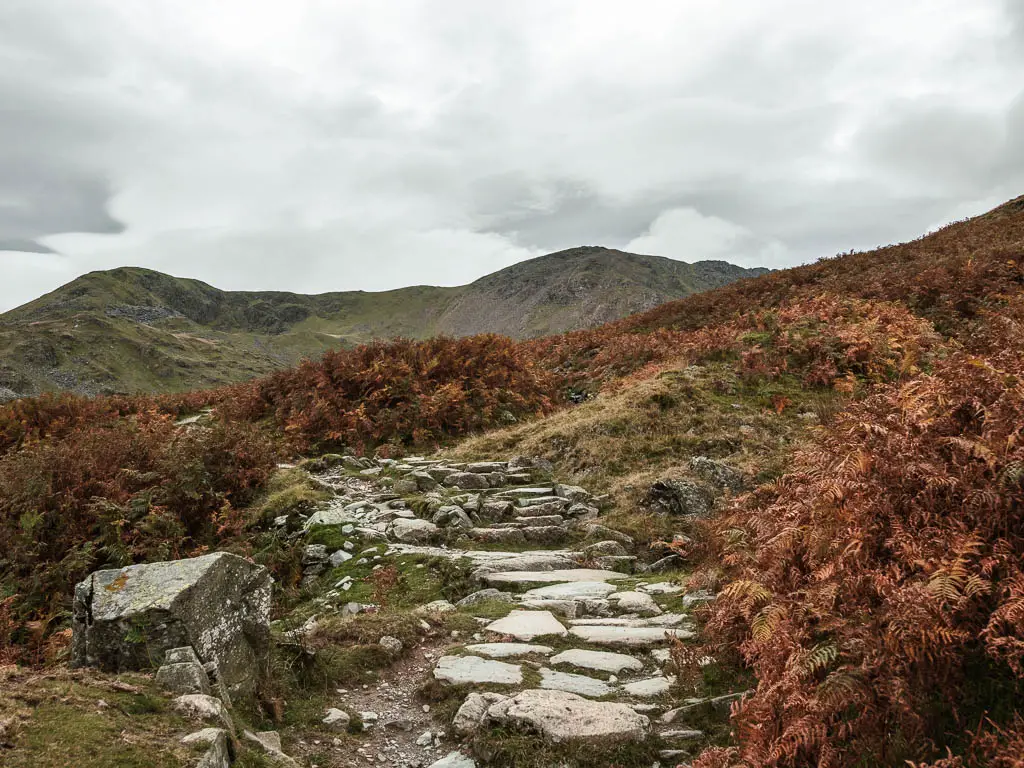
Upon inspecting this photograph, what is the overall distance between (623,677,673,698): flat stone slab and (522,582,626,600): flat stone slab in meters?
2.05

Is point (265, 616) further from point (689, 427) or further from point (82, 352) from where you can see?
point (82, 352)

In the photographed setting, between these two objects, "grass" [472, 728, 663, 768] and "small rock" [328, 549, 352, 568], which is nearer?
"grass" [472, 728, 663, 768]

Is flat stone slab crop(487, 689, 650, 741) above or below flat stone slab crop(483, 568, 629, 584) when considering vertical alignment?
above

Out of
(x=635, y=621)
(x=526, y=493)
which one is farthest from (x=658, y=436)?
(x=635, y=621)

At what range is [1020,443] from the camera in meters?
3.63

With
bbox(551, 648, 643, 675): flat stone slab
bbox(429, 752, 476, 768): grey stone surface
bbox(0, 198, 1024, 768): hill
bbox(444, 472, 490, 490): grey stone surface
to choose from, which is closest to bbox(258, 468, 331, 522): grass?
bbox(0, 198, 1024, 768): hill

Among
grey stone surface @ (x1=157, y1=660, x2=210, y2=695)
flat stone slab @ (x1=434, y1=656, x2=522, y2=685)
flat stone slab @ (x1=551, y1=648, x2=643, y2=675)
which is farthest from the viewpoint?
→ flat stone slab @ (x1=551, y1=648, x2=643, y2=675)

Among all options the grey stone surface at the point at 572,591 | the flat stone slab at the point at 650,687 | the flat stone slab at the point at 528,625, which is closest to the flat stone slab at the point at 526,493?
the grey stone surface at the point at 572,591

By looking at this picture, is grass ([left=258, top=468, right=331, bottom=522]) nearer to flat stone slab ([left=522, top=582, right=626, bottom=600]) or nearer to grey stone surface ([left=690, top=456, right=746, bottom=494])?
flat stone slab ([left=522, top=582, right=626, bottom=600])

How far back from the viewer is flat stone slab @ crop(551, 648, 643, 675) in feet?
17.0

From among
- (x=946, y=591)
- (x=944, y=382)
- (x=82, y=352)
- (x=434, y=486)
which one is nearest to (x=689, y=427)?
(x=434, y=486)

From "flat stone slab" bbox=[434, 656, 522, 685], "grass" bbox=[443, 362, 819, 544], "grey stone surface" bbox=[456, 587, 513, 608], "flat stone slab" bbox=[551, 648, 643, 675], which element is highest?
"grass" bbox=[443, 362, 819, 544]

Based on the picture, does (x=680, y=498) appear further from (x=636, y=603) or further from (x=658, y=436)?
(x=636, y=603)

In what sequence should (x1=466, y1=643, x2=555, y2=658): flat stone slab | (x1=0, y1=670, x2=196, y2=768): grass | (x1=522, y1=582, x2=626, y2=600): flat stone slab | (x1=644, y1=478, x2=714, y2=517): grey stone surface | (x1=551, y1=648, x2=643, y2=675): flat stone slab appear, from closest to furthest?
(x1=0, y1=670, x2=196, y2=768): grass → (x1=551, y1=648, x2=643, y2=675): flat stone slab → (x1=466, y1=643, x2=555, y2=658): flat stone slab → (x1=522, y1=582, x2=626, y2=600): flat stone slab → (x1=644, y1=478, x2=714, y2=517): grey stone surface
